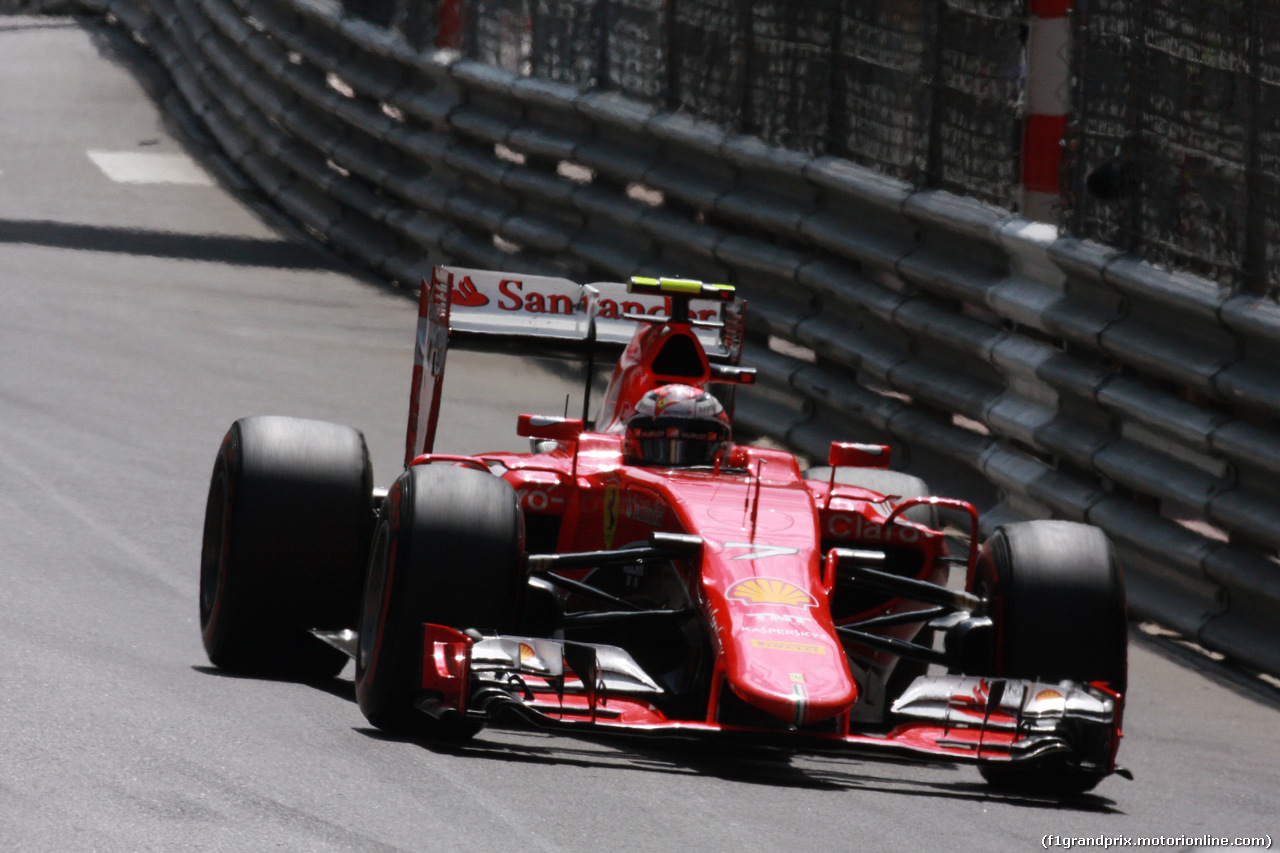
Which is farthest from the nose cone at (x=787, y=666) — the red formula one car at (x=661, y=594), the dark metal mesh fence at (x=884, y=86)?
the dark metal mesh fence at (x=884, y=86)

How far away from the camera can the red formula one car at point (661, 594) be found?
5707 millimetres

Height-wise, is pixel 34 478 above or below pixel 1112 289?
below

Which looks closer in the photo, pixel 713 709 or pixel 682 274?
pixel 713 709

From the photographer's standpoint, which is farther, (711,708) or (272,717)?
(272,717)

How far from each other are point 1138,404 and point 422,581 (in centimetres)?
378

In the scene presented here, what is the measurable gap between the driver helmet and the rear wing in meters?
0.66

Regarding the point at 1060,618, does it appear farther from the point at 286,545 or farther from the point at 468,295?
the point at 468,295

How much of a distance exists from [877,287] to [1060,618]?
460 cm

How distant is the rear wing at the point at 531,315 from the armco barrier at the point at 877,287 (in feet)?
5.47

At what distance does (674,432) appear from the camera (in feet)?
22.7

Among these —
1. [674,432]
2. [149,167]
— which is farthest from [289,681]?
[149,167]

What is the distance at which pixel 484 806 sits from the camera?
5.05m

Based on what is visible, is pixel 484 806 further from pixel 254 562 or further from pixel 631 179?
pixel 631 179

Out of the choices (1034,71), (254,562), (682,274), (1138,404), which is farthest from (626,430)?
(682,274)
